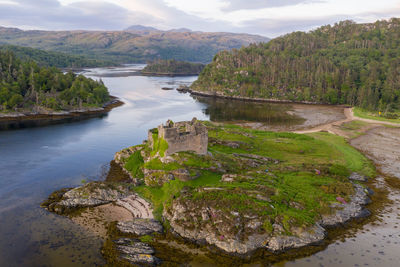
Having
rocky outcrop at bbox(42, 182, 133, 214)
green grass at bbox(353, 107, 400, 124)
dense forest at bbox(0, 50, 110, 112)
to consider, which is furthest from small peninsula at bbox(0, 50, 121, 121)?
green grass at bbox(353, 107, 400, 124)

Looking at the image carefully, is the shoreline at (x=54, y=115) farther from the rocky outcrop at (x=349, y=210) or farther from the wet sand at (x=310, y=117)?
the rocky outcrop at (x=349, y=210)

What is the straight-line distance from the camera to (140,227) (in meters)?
34.4

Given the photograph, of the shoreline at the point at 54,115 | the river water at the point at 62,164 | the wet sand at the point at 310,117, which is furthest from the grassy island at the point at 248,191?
the shoreline at the point at 54,115

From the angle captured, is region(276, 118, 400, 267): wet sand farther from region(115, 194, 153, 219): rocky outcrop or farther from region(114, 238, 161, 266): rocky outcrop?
region(115, 194, 153, 219): rocky outcrop

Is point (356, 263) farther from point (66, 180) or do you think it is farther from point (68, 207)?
point (66, 180)

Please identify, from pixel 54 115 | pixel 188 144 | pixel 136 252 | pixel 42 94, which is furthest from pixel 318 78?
pixel 136 252

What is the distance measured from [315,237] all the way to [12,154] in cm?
6464

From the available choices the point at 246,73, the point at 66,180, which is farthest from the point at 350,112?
the point at 66,180

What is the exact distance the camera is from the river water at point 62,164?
31.0m

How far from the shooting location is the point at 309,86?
166625 mm

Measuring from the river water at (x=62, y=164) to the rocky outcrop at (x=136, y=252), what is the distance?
7.99 ft

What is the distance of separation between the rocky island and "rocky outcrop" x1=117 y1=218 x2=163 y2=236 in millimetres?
121

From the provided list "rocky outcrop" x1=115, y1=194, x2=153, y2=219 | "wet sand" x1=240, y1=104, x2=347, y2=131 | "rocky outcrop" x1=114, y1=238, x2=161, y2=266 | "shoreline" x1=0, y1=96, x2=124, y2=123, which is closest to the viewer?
"rocky outcrop" x1=114, y1=238, x2=161, y2=266

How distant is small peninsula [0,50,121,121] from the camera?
102125mm
